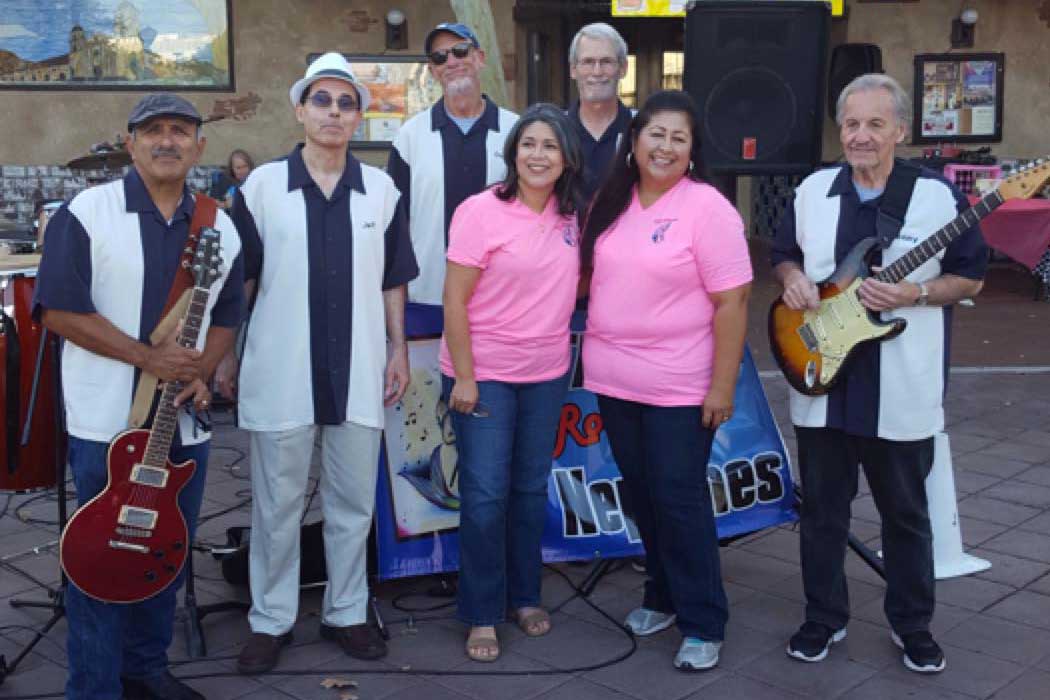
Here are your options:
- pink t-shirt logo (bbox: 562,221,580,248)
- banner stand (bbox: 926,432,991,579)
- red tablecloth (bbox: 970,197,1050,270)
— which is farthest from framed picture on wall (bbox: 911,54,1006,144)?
pink t-shirt logo (bbox: 562,221,580,248)

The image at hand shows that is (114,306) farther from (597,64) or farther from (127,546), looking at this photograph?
(597,64)

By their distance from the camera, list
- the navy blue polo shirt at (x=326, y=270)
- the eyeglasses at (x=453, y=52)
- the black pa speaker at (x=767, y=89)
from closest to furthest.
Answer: the navy blue polo shirt at (x=326, y=270) < the eyeglasses at (x=453, y=52) < the black pa speaker at (x=767, y=89)

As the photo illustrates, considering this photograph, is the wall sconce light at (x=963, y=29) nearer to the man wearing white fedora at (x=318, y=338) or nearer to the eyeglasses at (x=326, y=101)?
the man wearing white fedora at (x=318, y=338)

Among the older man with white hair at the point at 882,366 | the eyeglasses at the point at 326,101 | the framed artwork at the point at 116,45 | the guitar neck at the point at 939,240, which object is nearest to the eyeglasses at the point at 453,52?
the eyeglasses at the point at 326,101

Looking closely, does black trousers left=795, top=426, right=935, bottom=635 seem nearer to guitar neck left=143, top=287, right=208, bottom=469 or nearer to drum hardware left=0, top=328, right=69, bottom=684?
guitar neck left=143, top=287, right=208, bottom=469

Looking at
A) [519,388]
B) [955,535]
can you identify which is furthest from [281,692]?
[955,535]

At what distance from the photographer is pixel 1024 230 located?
1209 cm

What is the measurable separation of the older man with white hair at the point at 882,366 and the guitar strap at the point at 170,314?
73.6 inches

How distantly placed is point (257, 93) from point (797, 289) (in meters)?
10.7

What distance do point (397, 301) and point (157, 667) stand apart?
1397 millimetres

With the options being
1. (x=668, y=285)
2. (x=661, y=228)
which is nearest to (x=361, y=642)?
(x=668, y=285)

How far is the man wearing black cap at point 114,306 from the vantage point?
139 inches

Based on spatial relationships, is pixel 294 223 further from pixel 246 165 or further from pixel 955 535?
pixel 246 165

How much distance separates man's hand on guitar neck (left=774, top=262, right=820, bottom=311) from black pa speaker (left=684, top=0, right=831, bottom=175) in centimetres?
283
